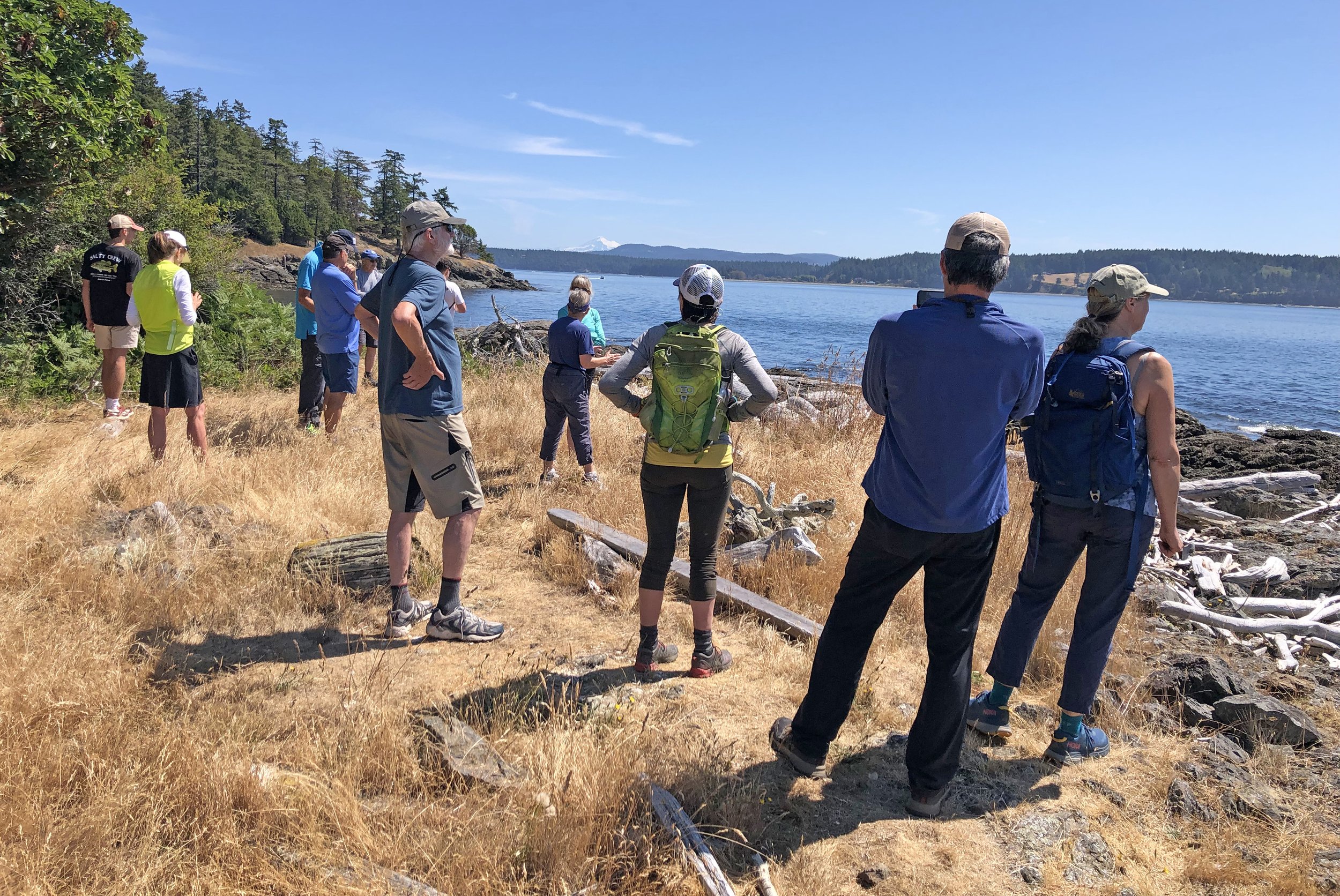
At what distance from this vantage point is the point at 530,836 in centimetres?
239

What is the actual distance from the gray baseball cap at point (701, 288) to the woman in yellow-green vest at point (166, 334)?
4206 mm

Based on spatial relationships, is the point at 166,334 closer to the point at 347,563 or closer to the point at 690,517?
the point at 347,563

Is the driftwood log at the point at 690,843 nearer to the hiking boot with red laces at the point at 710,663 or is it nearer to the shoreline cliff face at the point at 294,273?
the hiking boot with red laces at the point at 710,663

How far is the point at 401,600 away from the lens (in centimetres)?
412

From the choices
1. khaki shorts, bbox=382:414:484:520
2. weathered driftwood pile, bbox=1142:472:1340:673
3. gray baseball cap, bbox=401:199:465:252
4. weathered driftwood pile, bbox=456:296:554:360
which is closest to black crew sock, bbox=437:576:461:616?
khaki shorts, bbox=382:414:484:520

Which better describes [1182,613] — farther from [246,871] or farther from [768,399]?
[246,871]

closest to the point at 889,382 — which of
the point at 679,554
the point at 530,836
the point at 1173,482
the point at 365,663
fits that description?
the point at 1173,482

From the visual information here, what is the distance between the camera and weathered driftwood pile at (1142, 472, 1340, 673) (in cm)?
510

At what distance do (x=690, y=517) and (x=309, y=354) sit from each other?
591 centimetres

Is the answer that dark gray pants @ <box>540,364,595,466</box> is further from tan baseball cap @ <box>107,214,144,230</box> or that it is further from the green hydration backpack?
tan baseball cap @ <box>107,214,144,230</box>

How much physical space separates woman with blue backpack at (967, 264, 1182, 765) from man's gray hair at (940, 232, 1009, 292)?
31.9 inches

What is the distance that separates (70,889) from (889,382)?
9.36ft

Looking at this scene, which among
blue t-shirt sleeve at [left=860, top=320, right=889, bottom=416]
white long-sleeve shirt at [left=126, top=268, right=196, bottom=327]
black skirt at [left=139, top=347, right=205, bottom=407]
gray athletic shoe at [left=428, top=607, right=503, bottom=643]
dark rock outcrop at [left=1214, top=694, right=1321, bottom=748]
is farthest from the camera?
black skirt at [left=139, top=347, right=205, bottom=407]

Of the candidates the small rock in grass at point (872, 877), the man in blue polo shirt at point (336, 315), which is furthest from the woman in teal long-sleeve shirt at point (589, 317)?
the small rock in grass at point (872, 877)
